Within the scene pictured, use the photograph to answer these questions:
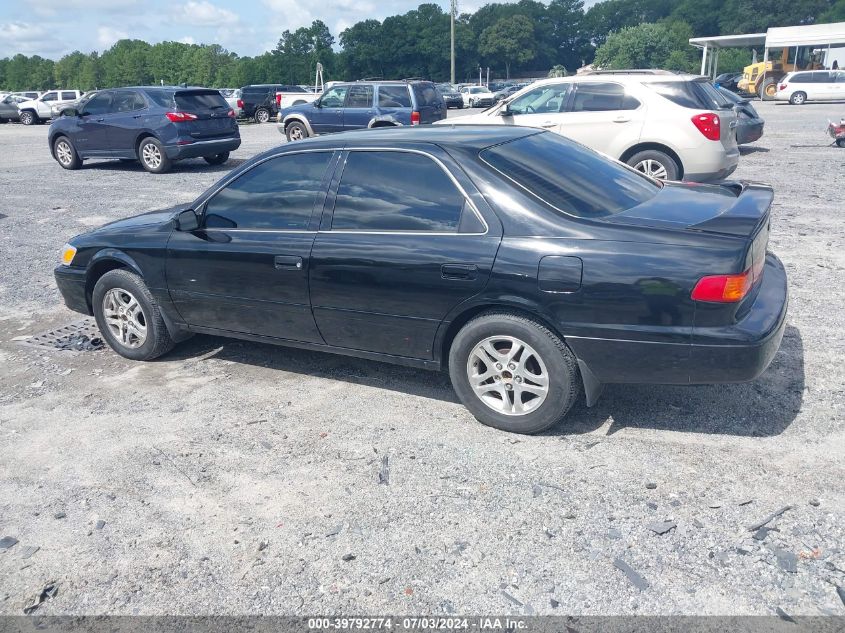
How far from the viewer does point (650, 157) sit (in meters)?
10.3

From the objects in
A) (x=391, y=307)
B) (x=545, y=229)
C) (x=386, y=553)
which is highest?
(x=545, y=229)

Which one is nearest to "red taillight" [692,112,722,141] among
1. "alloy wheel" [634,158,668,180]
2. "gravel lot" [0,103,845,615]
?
Answer: "alloy wheel" [634,158,668,180]

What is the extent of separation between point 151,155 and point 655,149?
10116 mm

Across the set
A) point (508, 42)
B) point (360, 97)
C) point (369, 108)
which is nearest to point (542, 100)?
point (369, 108)

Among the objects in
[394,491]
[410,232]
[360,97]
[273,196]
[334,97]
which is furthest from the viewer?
[334,97]

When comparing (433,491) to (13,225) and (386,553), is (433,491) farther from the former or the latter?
(13,225)

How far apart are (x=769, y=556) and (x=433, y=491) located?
1.51 metres

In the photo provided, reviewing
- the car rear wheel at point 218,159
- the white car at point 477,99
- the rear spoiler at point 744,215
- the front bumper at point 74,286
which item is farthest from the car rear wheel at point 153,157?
the white car at point 477,99

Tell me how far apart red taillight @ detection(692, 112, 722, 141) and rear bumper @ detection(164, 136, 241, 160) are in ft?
31.3

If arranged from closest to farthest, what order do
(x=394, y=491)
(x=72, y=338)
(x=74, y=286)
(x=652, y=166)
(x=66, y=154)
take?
(x=394, y=491)
(x=74, y=286)
(x=72, y=338)
(x=652, y=166)
(x=66, y=154)

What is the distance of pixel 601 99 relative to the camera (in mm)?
10695

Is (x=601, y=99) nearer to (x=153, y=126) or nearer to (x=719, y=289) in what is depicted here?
(x=719, y=289)

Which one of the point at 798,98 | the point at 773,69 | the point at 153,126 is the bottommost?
the point at 153,126

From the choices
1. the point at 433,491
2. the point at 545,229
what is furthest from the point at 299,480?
the point at 545,229
